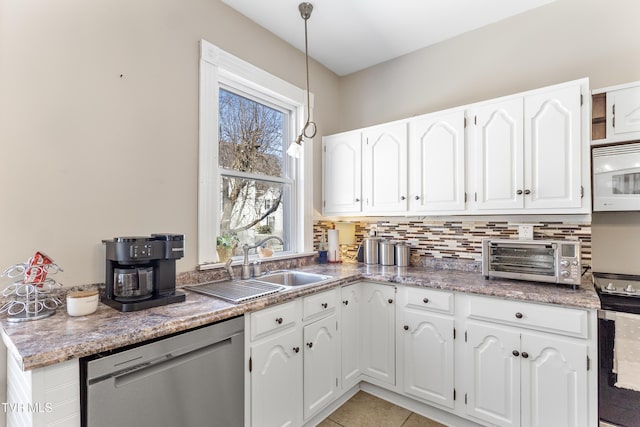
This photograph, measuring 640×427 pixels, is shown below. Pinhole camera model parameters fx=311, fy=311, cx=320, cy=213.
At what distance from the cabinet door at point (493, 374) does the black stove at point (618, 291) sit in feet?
1.56

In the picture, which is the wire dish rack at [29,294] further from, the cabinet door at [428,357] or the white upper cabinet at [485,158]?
the white upper cabinet at [485,158]

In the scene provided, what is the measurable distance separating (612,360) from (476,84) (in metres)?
2.05

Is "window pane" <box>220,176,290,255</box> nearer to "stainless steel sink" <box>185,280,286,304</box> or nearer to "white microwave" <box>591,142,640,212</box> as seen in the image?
"stainless steel sink" <box>185,280,286,304</box>

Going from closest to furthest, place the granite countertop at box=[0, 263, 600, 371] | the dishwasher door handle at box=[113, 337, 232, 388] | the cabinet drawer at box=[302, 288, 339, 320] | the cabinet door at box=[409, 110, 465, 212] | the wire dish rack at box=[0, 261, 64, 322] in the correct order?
the granite countertop at box=[0, 263, 600, 371], the dishwasher door handle at box=[113, 337, 232, 388], the wire dish rack at box=[0, 261, 64, 322], the cabinet drawer at box=[302, 288, 339, 320], the cabinet door at box=[409, 110, 465, 212]

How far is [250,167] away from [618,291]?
7.99 feet

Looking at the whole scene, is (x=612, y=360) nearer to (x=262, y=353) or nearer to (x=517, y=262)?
(x=517, y=262)

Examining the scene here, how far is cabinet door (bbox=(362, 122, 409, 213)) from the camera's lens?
8.30ft

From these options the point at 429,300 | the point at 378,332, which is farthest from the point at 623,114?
the point at 378,332

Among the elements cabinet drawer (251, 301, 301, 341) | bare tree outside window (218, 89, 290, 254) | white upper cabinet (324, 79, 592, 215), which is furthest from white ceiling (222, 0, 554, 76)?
cabinet drawer (251, 301, 301, 341)

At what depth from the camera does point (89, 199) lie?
1525 mm

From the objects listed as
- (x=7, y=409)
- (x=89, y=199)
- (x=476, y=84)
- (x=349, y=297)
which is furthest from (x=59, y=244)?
(x=476, y=84)

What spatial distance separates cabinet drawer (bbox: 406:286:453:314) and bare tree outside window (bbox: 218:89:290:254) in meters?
1.17

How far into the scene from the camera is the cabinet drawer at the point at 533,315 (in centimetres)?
160

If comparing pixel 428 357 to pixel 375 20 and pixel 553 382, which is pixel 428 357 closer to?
pixel 553 382
